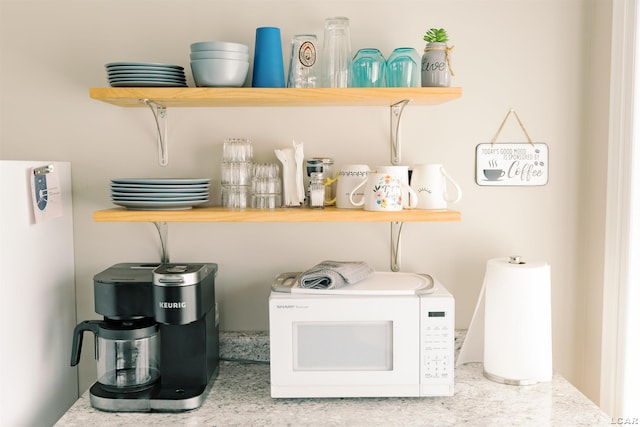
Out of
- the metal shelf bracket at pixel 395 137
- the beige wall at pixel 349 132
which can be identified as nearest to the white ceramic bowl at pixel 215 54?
the beige wall at pixel 349 132

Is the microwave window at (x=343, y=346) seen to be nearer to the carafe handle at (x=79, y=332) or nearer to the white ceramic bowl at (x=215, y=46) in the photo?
the carafe handle at (x=79, y=332)

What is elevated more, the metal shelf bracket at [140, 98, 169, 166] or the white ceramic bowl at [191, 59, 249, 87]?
the white ceramic bowl at [191, 59, 249, 87]

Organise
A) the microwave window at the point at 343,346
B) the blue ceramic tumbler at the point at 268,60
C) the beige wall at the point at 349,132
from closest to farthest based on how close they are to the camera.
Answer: the microwave window at the point at 343,346, the blue ceramic tumbler at the point at 268,60, the beige wall at the point at 349,132

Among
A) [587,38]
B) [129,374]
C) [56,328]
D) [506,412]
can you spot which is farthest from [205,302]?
[587,38]

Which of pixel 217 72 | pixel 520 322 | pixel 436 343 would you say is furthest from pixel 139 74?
pixel 520 322

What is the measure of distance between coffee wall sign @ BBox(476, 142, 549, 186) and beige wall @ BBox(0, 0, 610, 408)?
1.1 inches

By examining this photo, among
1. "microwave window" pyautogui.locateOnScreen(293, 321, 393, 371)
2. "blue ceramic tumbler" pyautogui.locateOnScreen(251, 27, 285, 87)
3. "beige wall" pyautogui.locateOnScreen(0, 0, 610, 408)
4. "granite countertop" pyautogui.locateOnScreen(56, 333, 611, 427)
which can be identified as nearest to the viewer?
"granite countertop" pyautogui.locateOnScreen(56, 333, 611, 427)

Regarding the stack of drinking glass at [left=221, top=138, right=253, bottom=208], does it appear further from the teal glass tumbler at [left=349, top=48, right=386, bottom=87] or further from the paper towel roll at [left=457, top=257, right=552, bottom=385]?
the paper towel roll at [left=457, top=257, right=552, bottom=385]

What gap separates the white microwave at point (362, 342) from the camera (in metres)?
1.81

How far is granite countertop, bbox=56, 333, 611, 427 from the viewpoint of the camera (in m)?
1.71

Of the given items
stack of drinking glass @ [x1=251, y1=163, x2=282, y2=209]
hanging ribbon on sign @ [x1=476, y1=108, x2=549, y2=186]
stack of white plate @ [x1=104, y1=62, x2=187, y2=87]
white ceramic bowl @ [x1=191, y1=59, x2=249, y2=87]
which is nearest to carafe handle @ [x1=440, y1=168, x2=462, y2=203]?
hanging ribbon on sign @ [x1=476, y1=108, x2=549, y2=186]

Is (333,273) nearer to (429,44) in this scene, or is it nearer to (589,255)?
(429,44)

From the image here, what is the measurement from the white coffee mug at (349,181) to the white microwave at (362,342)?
0.29 m

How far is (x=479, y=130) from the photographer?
7.07 feet
